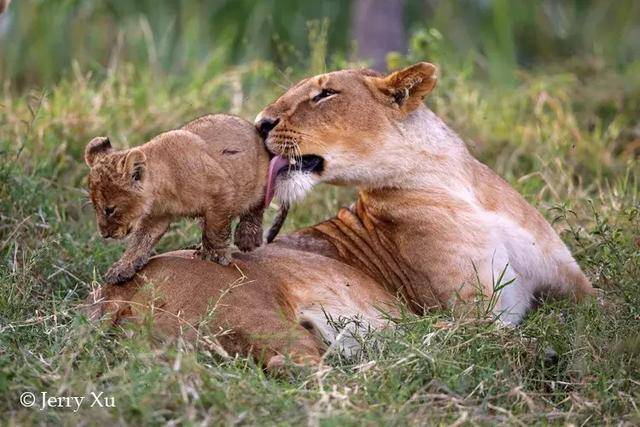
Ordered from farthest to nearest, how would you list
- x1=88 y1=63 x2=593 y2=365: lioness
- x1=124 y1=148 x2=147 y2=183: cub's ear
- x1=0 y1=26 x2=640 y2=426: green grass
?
1. x1=88 y1=63 x2=593 y2=365: lioness
2. x1=124 y1=148 x2=147 y2=183: cub's ear
3. x1=0 y1=26 x2=640 y2=426: green grass

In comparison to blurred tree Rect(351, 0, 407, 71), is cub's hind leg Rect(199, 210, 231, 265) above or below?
above

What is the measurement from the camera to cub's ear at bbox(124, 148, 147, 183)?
4840 millimetres

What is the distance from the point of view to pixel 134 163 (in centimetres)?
485

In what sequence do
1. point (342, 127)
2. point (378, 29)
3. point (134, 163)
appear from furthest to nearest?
point (378, 29), point (342, 127), point (134, 163)

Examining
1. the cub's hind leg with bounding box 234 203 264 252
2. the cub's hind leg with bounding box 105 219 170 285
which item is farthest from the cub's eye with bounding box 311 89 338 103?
the cub's hind leg with bounding box 105 219 170 285

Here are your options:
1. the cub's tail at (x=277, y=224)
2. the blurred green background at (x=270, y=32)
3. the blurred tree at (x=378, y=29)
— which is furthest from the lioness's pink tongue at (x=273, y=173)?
the blurred tree at (x=378, y=29)

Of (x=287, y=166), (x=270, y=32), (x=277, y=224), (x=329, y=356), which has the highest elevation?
(x=287, y=166)

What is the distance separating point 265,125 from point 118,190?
0.89m

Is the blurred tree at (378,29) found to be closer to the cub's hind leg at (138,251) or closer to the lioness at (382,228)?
the lioness at (382,228)

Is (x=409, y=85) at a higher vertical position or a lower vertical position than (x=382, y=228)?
higher

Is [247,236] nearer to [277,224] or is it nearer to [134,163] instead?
[277,224]

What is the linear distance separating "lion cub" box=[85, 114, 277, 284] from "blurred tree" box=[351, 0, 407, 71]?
5.24m

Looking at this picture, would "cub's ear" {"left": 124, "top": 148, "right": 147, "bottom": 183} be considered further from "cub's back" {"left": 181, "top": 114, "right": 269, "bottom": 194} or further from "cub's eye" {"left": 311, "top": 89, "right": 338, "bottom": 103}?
"cub's eye" {"left": 311, "top": 89, "right": 338, "bottom": 103}

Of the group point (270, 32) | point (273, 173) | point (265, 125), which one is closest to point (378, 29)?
point (270, 32)
